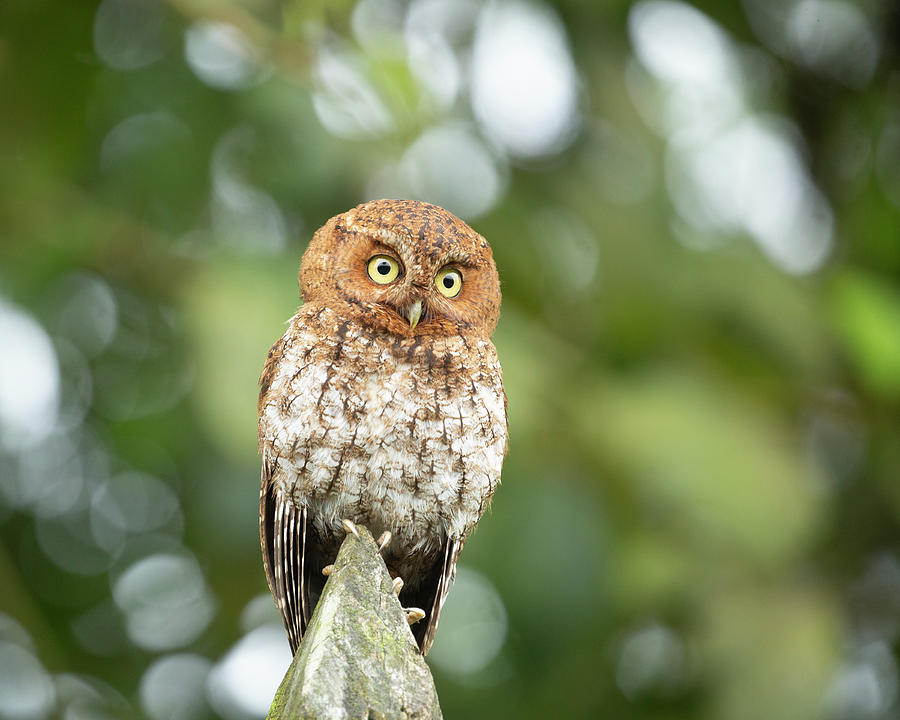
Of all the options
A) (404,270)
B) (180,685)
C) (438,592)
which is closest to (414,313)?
(404,270)

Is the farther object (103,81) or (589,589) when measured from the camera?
(103,81)

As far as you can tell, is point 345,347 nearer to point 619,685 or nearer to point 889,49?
point 619,685

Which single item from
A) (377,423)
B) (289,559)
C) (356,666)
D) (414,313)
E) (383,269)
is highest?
(383,269)

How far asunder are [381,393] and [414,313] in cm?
24

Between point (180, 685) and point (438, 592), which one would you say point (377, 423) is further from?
point (180, 685)

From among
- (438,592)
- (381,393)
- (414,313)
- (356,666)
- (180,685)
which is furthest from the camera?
(180,685)

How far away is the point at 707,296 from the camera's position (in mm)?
5180

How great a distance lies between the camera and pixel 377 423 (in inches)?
96.5

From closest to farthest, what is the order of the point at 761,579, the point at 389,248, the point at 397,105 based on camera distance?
1. the point at 389,248
2. the point at 397,105
3. the point at 761,579

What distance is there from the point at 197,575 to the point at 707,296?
11.8 feet

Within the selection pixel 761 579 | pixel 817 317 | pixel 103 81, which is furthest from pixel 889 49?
pixel 103 81

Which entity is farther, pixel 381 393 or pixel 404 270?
pixel 381 393

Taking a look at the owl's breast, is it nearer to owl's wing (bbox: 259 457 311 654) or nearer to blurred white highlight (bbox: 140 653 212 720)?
owl's wing (bbox: 259 457 311 654)

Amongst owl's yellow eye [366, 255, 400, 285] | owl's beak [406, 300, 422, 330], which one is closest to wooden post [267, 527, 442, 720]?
owl's beak [406, 300, 422, 330]
